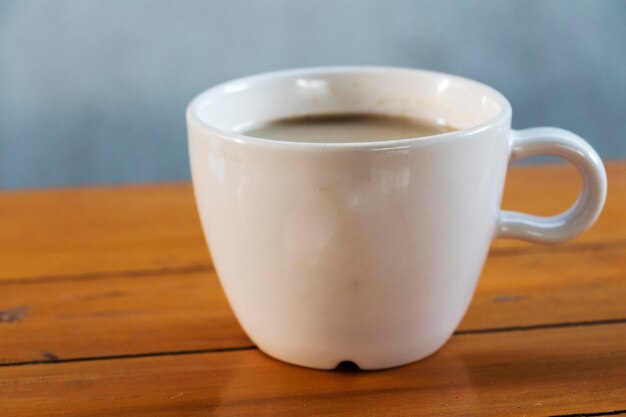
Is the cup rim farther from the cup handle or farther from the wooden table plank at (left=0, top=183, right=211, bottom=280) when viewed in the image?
the wooden table plank at (left=0, top=183, right=211, bottom=280)

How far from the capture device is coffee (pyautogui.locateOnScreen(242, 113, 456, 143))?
0.56 metres

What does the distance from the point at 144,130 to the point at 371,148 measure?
0.84 meters

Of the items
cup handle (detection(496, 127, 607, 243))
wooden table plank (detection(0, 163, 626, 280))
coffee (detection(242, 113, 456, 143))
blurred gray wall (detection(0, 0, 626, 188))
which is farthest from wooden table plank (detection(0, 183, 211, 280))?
blurred gray wall (detection(0, 0, 626, 188))

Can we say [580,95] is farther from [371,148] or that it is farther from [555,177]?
[371,148]

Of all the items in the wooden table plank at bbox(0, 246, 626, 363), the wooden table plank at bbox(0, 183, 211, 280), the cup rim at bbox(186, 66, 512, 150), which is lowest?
the wooden table plank at bbox(0, 183, 211, 280)

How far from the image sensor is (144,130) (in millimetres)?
1193

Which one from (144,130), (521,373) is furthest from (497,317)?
(144,130)

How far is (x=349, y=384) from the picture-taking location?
47 cm

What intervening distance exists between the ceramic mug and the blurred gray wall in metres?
0.68

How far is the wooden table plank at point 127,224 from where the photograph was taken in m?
0.65

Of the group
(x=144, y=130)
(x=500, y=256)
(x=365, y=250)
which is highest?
(x=365, y=250)

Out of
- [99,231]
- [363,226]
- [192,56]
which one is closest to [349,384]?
[363,226]

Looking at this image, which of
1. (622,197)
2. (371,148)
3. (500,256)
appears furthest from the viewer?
(622,197)

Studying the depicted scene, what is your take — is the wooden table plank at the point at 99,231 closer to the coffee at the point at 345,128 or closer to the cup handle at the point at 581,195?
the coffee at the point at 345,128
